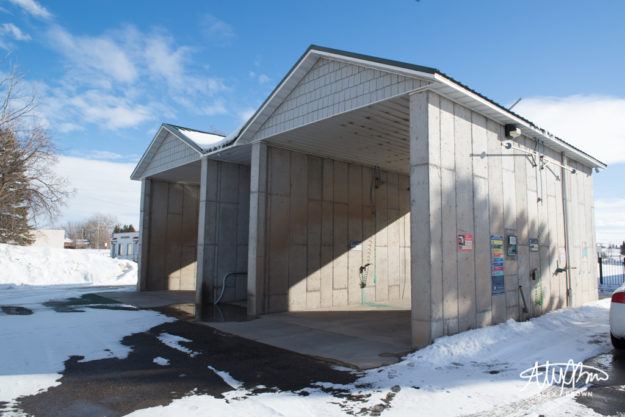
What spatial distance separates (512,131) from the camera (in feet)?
29.1

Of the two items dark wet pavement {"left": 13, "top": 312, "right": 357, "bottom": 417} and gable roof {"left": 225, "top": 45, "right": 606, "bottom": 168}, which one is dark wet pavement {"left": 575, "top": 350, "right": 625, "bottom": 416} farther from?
gable roof {"left": 225, "top": 45, "right": 606, "bottom": 168}

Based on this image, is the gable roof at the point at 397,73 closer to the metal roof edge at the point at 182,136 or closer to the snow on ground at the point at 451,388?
the metal roof edge at the point at 182,136

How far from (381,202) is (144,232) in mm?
10214

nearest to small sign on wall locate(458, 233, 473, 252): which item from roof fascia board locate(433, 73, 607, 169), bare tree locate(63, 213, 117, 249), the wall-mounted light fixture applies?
roof fascia board locate(433, 73, 607, 169)

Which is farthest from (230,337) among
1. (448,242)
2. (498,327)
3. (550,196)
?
(550,196)

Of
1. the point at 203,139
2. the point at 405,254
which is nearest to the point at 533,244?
the point at 405,254

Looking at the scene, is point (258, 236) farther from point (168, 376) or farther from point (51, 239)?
point (51, 239)

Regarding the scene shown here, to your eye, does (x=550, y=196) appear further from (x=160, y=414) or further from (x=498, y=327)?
(x=160, y=414)

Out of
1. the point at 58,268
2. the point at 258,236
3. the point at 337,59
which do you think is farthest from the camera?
the point at 58,268

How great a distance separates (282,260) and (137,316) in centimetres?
403

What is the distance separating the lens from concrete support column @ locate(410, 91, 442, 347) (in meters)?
6.75

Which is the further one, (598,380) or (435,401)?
(598,380)

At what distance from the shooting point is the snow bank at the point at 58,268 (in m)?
21.0

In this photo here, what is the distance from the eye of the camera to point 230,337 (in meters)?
8.14
